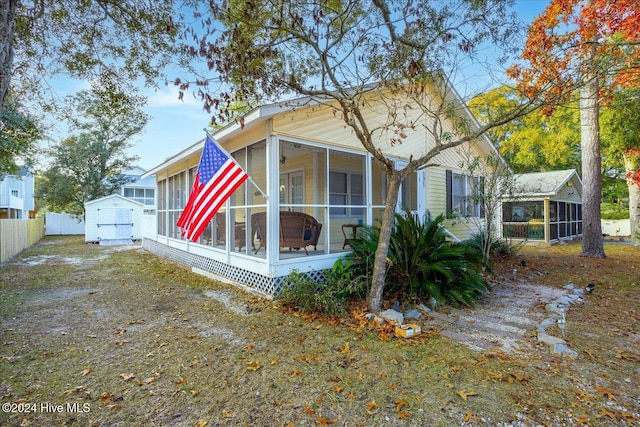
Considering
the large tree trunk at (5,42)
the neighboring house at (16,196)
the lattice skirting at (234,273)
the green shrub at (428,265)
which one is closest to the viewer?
the large tree trunk at (5,42)

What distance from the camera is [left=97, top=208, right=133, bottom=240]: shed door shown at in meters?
18.9

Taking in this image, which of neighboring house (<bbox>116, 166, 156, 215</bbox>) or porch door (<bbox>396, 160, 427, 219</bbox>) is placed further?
neighboring house (<bbox>116, 166, 156, 215</bbox>)

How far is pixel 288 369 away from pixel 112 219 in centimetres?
1973

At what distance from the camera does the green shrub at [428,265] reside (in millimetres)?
5512

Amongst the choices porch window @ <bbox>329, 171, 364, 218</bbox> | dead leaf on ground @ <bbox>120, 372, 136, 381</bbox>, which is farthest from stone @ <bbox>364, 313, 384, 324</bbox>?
porch window @ <bbox>329, 171, 364, 218</bbox>

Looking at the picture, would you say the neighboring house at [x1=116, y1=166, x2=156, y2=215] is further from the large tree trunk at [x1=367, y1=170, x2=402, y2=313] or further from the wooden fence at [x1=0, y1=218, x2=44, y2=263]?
the large tree trunk at [x1=367, y1=170, x2=402, y2=313]

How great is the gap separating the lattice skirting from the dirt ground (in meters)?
0.30

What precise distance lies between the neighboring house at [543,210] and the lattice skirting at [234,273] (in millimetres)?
13019

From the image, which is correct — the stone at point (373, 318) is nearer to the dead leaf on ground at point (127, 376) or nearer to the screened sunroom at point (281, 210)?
the screened sunroom at point (281, 210)

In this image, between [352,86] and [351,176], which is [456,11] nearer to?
[352,86]

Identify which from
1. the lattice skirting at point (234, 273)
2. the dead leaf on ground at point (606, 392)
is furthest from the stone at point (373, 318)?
the dead leaf on ground at point (606, 392)

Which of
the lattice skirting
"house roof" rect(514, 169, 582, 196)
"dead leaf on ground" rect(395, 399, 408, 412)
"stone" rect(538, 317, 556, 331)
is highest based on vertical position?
"house roof" rect(514, 169, 582, 196)

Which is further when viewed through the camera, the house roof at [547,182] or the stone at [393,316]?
the house roof at [547,182]

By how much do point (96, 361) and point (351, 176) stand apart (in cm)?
751
